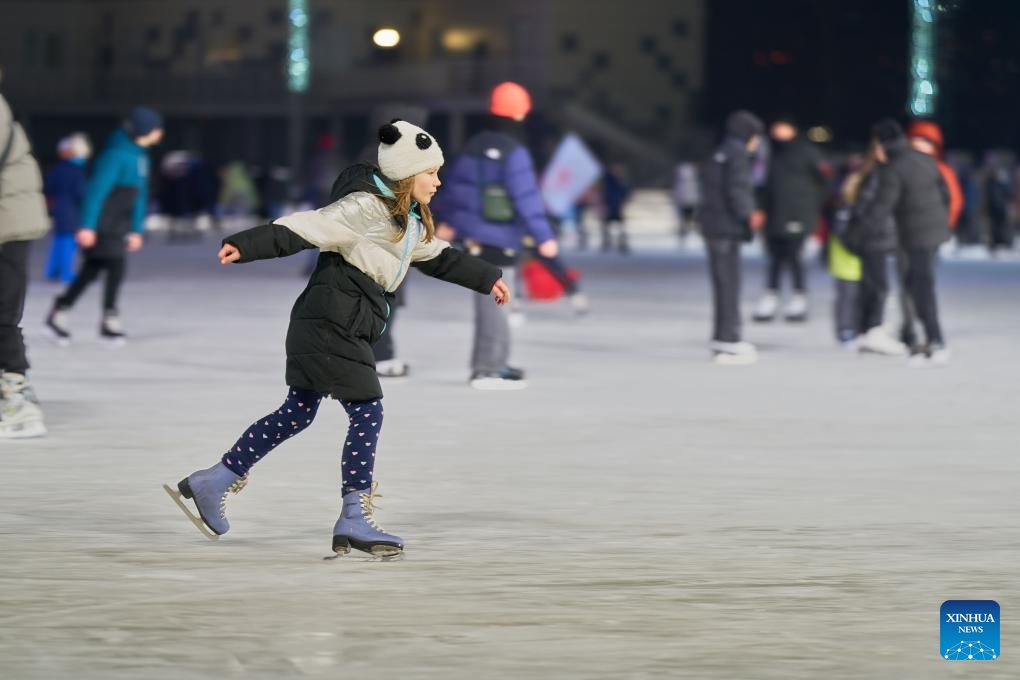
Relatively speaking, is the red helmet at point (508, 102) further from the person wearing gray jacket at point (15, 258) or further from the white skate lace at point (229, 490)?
the white skate lace at point (229, 490)

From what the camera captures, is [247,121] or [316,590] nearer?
[316,590]

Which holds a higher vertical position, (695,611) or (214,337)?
(695,611)

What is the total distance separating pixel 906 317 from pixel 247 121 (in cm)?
5815

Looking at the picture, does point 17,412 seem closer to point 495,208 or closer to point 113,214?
point 495,208

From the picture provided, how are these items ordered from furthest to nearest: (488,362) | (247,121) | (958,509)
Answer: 1. (247,121)
2. (488,362)
3. (958,509)

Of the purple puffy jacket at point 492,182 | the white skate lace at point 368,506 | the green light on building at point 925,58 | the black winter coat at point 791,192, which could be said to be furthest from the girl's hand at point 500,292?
the green light on building at point 925,58

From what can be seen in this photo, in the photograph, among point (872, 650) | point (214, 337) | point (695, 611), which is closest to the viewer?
point (872, 650)

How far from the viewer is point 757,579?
277 inches

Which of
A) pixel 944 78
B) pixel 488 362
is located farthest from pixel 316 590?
pixel 944 78

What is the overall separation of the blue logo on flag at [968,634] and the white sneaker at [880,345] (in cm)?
996

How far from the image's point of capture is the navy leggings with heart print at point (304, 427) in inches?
298

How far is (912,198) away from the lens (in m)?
15.3

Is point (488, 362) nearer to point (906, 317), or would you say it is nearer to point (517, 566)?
point (906, 317)

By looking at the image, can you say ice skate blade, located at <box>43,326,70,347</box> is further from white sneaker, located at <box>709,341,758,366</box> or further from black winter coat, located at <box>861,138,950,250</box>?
black winter coat, located at <box>861,138,950,250</box>
